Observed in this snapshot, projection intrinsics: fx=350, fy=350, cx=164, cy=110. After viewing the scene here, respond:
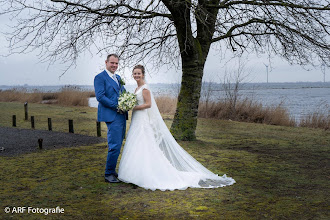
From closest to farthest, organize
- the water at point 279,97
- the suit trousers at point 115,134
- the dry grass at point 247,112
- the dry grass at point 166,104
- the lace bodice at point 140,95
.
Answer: the suit trousers at point 115,134, the lace bodice at point 140,95, the dry grass at point 247,112, the water at point 279,97, the dry grass at point 166,104

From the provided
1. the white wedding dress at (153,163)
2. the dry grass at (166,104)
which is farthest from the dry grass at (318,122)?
the white wedding dress at (153,163)

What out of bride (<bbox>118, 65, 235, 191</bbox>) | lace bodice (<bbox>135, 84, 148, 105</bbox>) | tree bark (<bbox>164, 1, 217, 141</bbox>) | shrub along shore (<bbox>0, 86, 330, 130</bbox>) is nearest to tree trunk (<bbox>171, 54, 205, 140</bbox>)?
tree bark (<bbox>164, 1, 217, 141</bbox>)

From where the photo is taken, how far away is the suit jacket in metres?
5.79

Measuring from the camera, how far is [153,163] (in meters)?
6.07

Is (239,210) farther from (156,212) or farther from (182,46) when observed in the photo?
(182,46)

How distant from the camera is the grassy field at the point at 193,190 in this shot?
486cm

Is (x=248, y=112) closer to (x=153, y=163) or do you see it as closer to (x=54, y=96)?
(x=153, y=163)

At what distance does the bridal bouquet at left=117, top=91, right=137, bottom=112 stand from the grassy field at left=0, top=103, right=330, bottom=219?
1.37 m

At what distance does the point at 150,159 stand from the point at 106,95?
134 cm

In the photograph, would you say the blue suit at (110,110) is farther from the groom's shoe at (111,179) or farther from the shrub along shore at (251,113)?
the shrub along shore at (251,113)

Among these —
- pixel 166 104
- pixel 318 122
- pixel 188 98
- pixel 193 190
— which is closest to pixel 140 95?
pixel 193 190

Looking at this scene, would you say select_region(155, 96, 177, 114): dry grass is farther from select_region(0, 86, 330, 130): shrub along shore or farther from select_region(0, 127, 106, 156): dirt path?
select_region(0, 127, 106, 156): dirt path

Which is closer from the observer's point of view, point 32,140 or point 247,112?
point 32,140

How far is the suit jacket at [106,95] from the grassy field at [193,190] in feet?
4.09
